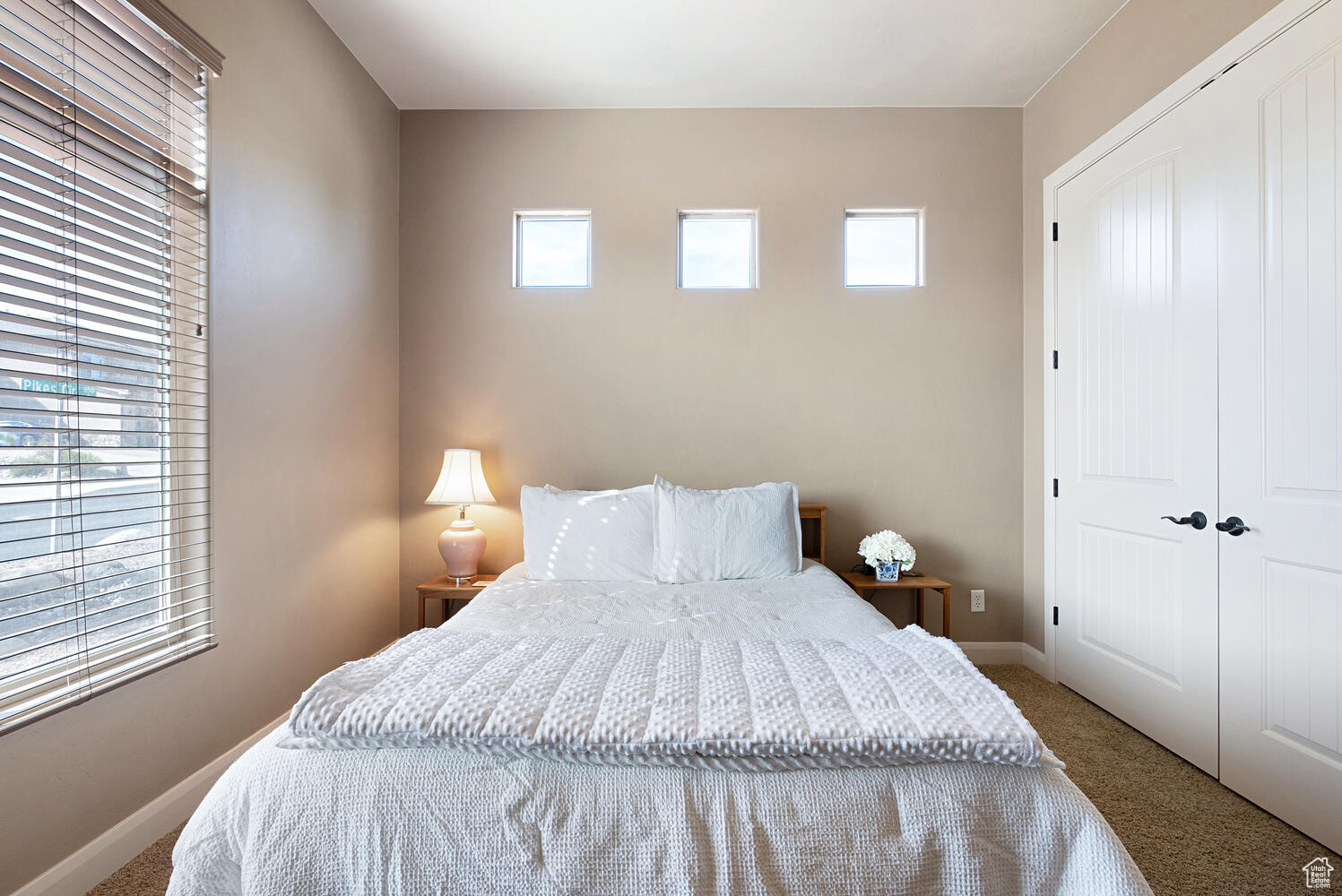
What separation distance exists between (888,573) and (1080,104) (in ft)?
7.45

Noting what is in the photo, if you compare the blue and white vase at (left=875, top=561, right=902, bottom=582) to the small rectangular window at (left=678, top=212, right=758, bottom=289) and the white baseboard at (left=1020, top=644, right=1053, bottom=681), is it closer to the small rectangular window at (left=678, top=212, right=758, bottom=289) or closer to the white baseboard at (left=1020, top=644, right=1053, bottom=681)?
the white baseboard at (left=1020, top=644, right=1053, bottom=681)

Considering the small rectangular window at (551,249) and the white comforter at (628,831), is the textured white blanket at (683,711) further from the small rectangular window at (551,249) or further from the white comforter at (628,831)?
the small rectangular window at (551,249)

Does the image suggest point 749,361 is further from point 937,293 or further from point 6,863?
point 6,863

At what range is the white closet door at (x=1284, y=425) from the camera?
175cm

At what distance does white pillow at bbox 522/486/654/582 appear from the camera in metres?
2.65

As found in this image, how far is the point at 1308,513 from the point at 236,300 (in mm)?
3358

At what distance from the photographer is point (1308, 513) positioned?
1808 millimetres

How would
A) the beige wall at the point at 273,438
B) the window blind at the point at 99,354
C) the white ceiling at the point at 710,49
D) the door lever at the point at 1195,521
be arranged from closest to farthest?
the window blind at the point at 99,354 → the beige wall at the point at 273,438 → the door lever at the point at 1195,521 → the white ceiling at the point at 710,49

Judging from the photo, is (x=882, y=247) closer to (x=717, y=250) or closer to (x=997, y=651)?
(x=717, y=250)

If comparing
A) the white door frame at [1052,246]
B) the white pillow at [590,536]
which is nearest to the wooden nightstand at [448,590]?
the white pillow at [590,536]

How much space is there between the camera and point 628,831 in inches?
41.7

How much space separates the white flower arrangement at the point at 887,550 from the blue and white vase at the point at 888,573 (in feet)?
0.06

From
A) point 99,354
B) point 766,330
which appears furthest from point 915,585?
point 99,354

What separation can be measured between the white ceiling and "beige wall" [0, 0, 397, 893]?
1.14 feet
